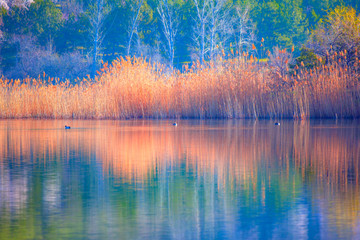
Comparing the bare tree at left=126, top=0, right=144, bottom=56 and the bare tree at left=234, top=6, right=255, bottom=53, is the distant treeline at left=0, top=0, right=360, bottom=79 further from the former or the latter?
the bare tree at left=234, top=6, right=255, bottom=53

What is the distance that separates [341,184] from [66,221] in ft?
9.70

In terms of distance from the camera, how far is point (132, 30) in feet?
158

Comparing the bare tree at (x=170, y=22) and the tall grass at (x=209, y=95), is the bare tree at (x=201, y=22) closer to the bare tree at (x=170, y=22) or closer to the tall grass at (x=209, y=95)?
the bare tree at (x=170, y=22)

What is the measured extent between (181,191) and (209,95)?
14.6m

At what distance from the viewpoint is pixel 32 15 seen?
47344mm

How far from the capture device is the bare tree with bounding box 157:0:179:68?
160 feet

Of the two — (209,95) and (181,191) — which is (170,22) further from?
(181,191)

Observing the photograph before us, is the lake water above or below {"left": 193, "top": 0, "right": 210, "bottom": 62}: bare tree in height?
below

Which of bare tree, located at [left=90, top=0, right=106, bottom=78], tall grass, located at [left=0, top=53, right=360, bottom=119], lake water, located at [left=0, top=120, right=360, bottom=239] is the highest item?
bare tree, located at [left=90, top=0, right=106, bottom=78]

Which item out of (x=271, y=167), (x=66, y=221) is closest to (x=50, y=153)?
(x=271, y=167)

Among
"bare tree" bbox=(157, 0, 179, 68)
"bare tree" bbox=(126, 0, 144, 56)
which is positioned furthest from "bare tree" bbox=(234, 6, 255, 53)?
"bare tree" bbox=(126, 0, 144, 56)

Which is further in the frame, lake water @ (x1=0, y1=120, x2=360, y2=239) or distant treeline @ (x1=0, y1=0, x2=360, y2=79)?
distant treeline @ (x1=0, y1=0, x2=360, y2=79)

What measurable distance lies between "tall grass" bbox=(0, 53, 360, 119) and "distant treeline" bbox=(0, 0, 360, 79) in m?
24.3

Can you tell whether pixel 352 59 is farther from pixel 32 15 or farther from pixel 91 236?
pixel 32 15
